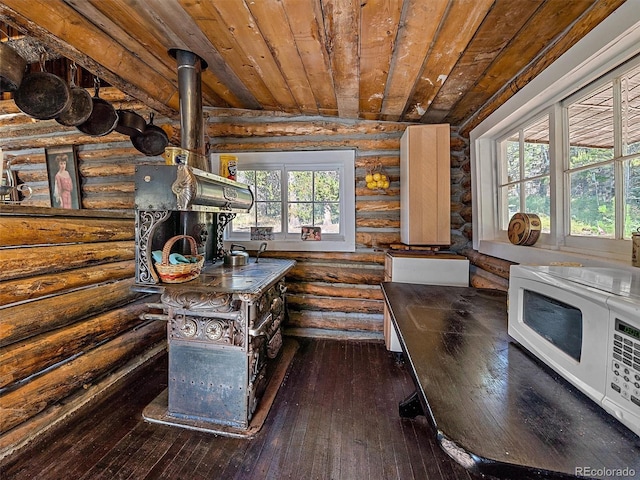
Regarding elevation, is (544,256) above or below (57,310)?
above

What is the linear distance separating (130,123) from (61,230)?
148cm

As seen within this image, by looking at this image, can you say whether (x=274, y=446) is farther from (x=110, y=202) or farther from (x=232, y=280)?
(x=110, y=202)

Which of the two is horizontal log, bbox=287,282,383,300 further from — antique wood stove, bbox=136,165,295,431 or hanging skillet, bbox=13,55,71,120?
hanging skillet, bbox=13,55,71,120

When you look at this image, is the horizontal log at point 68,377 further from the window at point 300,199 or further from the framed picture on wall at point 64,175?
the framed picture on wall at point 64,175

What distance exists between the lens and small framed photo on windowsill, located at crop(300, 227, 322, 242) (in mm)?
3240

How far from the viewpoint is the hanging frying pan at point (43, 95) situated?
2.17 m

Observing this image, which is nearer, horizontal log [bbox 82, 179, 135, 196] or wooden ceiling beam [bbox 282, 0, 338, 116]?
wooden ceiling beam [bbox 282, 0, 338, 116]

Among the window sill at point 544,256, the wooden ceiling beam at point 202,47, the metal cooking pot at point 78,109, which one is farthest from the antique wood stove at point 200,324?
the window sill at point 544,256

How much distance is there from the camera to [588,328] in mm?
794

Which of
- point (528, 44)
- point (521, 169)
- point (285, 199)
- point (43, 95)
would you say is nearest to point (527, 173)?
point (521, 169)

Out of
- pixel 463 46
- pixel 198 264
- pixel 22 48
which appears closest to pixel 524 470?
pixel 198 264

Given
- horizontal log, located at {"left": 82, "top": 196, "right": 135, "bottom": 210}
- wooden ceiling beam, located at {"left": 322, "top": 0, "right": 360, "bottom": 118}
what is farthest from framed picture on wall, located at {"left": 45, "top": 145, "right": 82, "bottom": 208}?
wooden ceiling beam, located at {"left": 322, "top": 0, "right": 360, "bottom": 118}

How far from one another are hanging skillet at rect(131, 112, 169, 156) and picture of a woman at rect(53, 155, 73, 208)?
1.18 metres

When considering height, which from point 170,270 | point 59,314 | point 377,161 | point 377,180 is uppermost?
point 377,161
